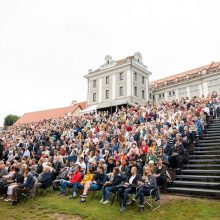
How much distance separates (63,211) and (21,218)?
130 cm

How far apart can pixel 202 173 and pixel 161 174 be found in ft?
5.60

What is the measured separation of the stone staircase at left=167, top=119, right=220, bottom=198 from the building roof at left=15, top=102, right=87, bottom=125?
1801 inches

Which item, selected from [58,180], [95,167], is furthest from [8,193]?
[95,167]

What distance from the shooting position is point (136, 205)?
8.95m

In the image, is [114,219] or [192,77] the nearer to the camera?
[114,219]

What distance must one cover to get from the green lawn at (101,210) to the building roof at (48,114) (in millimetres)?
47073

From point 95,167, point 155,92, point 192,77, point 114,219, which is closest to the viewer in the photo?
point 114,219

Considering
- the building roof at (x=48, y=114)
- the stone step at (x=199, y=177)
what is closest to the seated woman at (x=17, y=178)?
the stone step at (x=199, y=177)

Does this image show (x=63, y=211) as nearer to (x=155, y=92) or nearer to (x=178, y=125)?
(x=178, y=125)

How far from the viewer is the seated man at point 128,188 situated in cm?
859

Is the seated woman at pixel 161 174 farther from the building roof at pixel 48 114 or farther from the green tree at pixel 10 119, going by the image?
the green tree at pixel 10 119

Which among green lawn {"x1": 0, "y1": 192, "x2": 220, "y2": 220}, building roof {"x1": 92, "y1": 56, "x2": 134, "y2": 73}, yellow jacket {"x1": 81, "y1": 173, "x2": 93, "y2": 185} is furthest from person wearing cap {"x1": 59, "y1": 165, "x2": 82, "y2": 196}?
building roof {"x1": 92, "y1": 56, "x2": 134, "y2": 73}

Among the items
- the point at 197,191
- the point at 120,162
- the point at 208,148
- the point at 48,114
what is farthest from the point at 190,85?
the point at 197,191

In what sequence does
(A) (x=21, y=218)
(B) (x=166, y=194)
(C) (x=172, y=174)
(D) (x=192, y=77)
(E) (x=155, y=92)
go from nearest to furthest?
(A) (x=21, y=218) → (B) (x=166, y=194) → (C) (x=172, y=174) → (D) (x=192, y=77) → (E) (x=155, y=92)
